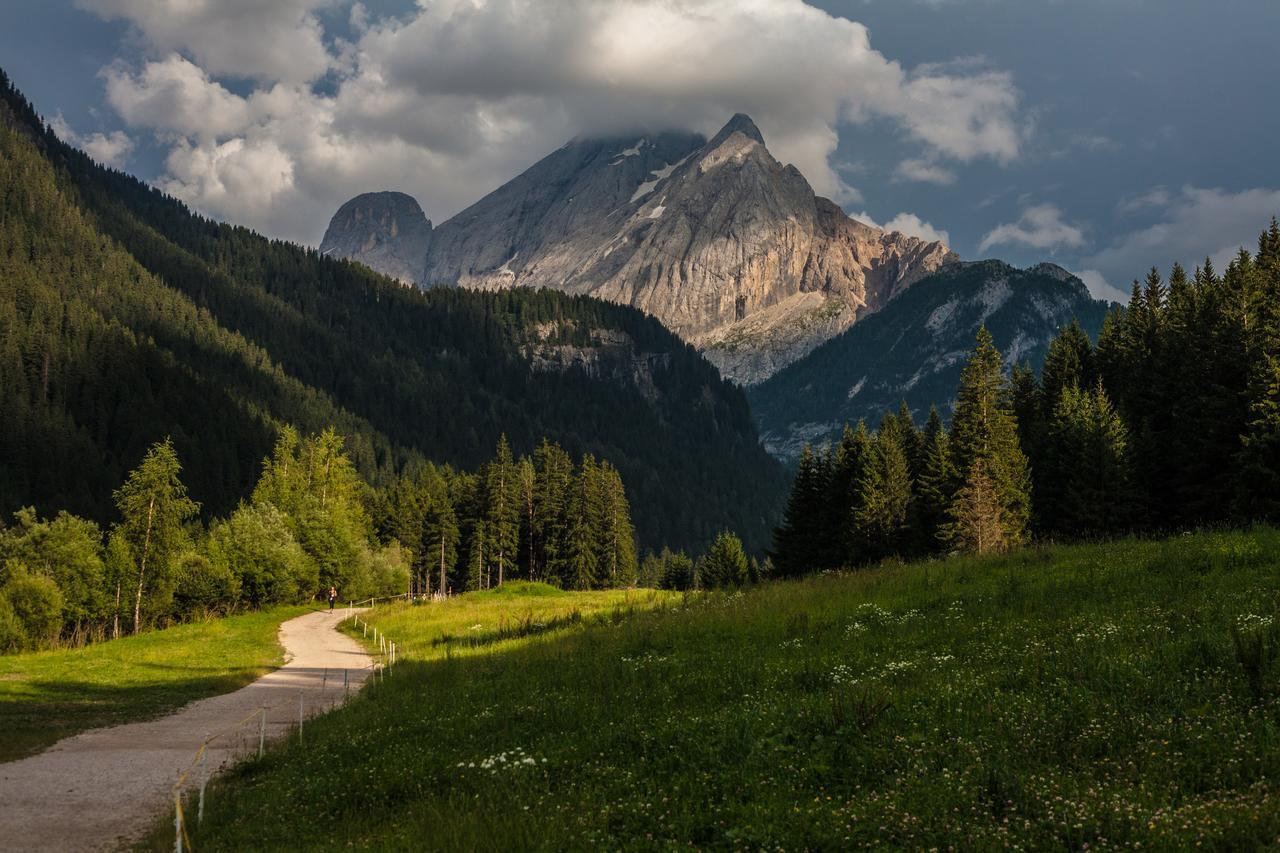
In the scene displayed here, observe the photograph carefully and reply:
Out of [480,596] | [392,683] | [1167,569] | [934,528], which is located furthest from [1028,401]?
[392,683]

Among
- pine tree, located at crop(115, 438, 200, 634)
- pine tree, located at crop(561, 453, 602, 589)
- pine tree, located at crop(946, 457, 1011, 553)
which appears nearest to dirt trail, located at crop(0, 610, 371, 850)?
pine tree, located at crop(115, 438, 200, 634)

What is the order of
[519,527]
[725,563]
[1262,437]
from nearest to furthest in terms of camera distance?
1. [1262,437]
2. [725,563]
3. [519,527]

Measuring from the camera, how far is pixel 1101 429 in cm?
4978

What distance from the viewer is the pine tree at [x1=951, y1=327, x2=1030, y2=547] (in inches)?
2162

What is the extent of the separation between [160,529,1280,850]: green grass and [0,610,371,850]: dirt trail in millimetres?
1731

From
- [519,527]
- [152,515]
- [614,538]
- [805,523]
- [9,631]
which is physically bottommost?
[9,631]

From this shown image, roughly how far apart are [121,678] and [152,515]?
29.4 m

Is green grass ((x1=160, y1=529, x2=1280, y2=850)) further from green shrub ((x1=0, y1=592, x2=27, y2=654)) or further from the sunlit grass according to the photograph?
green shrub ((x1=0, y1=592, x2=27, y2=654))

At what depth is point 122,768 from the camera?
18.2 m

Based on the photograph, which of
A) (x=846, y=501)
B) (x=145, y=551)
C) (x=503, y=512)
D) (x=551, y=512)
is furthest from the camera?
(x=551, y=512)

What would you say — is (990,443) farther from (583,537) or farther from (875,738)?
(583,537)

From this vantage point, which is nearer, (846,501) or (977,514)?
(977,514)

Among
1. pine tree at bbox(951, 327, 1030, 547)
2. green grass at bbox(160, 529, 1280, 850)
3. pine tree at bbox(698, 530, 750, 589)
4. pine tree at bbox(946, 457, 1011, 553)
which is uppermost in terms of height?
pine tree at bbox(951, 327, 1030, 547)

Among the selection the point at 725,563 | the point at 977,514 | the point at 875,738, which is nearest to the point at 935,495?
the point at 977,514
